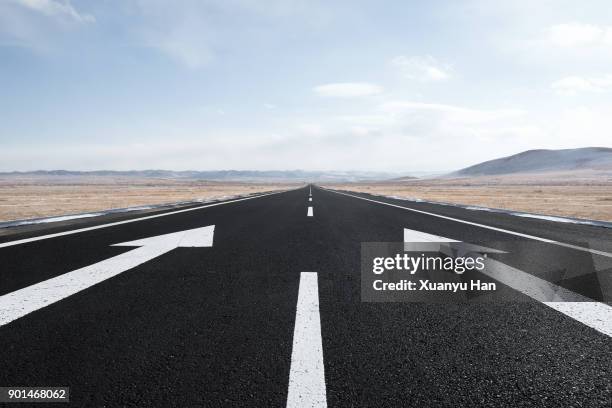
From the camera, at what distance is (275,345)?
209 centimetres

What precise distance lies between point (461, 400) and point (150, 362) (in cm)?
164

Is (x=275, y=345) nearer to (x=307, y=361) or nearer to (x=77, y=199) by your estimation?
(x=307, y=361)

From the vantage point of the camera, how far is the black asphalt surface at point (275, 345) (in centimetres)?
162

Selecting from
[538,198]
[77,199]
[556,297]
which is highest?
[556,297]

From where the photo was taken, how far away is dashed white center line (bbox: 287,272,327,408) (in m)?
1.56

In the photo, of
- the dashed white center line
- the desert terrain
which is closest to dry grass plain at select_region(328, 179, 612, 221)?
the desert terrain

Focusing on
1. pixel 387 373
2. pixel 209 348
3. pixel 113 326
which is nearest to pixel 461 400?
pixel 387 373

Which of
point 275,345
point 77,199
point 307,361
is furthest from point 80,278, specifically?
point 77,199

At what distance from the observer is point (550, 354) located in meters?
1.99

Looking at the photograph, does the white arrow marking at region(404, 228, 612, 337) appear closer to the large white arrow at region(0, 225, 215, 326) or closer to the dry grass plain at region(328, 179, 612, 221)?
the large white arrow at region(0, 225, 215, 326)

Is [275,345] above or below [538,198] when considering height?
above

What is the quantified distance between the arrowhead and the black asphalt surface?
169 centimetres

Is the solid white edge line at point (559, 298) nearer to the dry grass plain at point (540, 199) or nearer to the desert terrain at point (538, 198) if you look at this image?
the dry grass plain at point (540, 199)

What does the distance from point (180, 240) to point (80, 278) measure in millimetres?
2453
